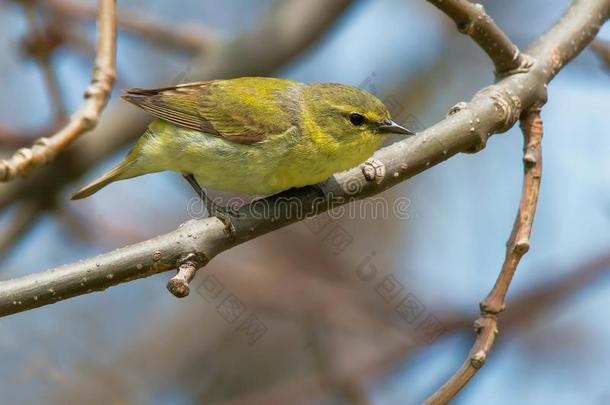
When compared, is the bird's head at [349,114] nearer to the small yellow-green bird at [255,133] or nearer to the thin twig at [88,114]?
the small yellow-green bird at [255,133]

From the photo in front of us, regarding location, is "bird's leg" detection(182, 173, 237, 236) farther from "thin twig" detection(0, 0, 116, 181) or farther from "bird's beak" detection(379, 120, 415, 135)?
"bird's beak" detection(379, 120, 415, 135)

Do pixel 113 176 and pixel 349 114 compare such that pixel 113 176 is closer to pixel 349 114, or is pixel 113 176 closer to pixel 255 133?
pixel 255 133

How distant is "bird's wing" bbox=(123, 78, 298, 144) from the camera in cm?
418

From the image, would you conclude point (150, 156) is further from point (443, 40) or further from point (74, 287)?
point (443, 40)

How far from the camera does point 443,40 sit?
8562 mm

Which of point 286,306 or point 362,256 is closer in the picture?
point 286,306

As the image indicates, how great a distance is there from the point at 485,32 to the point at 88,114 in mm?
1798

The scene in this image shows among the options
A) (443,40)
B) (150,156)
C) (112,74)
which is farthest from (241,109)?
(443,40)

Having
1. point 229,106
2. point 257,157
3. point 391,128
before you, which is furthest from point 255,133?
point 391,128

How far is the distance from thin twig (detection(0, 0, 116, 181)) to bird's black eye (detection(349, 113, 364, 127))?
140cm

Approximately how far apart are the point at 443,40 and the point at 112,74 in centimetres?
602

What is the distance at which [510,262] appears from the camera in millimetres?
2947

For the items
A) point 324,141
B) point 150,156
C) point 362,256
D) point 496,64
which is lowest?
point 362,256

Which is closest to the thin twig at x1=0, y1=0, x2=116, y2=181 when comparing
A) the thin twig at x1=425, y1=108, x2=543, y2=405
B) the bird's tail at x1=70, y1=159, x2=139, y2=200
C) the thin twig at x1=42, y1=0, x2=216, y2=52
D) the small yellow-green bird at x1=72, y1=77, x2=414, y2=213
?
the small yellow-green bird at x1=72, y1=77, x2=414, y2=213
